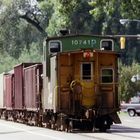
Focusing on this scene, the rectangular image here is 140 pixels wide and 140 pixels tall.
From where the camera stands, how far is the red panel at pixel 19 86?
118 ft

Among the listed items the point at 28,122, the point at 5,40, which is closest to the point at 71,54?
the point at 28,122

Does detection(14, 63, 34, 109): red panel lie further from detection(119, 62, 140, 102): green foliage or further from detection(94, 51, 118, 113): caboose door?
detection(119, 62, 140, 102): green foliage

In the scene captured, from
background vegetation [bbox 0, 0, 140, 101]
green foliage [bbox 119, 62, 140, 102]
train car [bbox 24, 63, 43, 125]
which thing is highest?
background vegetation [bbox 0, 0, 140, 101]

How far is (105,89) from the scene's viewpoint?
26.9 m

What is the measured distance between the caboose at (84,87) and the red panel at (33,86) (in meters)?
3.08

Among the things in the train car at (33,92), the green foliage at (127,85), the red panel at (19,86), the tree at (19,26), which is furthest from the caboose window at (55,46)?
the tree at (19,26)

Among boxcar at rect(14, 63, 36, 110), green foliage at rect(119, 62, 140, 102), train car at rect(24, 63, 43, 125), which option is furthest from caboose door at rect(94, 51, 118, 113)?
green foliage at rect(119, 62, 140, 102)

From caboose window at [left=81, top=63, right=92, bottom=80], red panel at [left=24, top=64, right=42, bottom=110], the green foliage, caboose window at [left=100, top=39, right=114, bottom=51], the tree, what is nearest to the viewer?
caboose window at [left=81, top=63, right=92, bottom=80]

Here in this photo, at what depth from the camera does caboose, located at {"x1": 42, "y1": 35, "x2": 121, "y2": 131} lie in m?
26.5

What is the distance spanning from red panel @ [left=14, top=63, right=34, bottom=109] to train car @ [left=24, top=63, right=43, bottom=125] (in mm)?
1055

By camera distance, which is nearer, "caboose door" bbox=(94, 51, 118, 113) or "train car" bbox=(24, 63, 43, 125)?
"caboose door" bbox=(94, 51, 118, 113)

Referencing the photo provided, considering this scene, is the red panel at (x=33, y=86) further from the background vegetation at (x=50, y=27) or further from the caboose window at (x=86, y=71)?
the background vegetation at (x=50, y=27)

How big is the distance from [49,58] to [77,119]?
9.68 ft

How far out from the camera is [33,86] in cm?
3198
